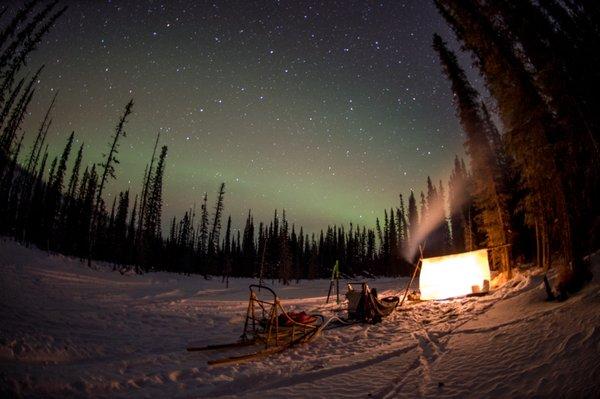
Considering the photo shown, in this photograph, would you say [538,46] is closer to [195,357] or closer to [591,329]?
[591,329]

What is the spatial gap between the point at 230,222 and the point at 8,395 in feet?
222

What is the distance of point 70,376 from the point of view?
20.4 feet

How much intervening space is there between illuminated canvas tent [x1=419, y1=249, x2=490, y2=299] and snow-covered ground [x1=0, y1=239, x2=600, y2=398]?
276cm

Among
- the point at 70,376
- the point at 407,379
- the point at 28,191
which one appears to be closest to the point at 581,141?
the point at 407,379

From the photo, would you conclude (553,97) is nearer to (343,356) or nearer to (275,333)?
(343,356)

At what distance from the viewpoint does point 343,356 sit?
7609 millimetres

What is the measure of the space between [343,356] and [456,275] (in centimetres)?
1085

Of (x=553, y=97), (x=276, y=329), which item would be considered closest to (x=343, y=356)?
(x=276, y=329)

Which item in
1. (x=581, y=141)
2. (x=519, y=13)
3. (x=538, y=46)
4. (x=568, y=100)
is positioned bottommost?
(x=581, y=141)

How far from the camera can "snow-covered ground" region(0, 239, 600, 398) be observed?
4.86 m

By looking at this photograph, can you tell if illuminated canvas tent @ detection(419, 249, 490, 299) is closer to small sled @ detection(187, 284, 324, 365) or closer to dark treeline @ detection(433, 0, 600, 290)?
dark treeline @ detection(433, 0, 600, 290)

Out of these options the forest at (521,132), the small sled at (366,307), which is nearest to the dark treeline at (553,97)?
the forest at (521,132)

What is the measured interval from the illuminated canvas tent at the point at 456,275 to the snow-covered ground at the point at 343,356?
2.76 metres

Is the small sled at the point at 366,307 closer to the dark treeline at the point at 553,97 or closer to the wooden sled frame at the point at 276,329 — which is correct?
the wooden sled frame at the point at 276,329
